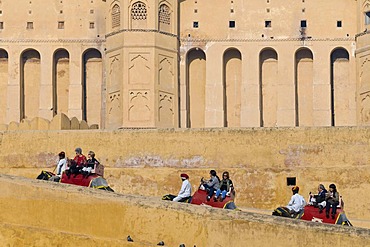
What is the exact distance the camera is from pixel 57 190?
1717cm

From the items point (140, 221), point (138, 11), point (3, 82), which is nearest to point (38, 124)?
point (138, 11)

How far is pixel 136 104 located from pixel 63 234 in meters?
18.5

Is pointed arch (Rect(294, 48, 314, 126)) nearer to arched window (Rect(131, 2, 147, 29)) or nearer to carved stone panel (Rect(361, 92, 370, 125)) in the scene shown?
carved stone panel (Rect(361, 92, 370, 125))

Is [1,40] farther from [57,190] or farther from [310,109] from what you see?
[57,190]

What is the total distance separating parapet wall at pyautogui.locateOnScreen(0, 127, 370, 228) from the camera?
77.3 feet

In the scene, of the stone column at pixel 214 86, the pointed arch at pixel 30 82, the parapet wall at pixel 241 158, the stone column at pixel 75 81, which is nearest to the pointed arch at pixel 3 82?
the pointed arch at pixel 30 82

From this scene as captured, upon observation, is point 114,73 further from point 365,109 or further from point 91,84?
point 365,109

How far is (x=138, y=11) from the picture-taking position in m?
36.0

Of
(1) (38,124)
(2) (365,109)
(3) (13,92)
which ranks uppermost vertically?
(3) (13,92)

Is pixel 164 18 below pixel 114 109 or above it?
above

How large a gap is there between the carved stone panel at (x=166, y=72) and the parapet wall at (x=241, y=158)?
11.1 m

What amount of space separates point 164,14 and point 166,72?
213cm

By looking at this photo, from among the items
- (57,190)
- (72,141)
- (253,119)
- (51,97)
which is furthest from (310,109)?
(57,190)

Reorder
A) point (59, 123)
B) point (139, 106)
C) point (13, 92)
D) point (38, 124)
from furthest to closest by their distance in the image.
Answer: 1. point (13, 92)
2. point (139, 106)
3. point (59, 123)
4. point (38, 124)
